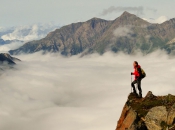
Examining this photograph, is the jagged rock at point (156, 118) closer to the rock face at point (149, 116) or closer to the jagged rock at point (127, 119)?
the rock face at point (149, 116)

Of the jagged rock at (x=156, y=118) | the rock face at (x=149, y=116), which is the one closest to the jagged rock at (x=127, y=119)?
the rock face at (x=149, y=116)

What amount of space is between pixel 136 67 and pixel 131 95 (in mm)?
6189

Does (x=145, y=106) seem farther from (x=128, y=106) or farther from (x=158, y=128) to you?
(x=158, y=128)

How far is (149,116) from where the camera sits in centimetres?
3045

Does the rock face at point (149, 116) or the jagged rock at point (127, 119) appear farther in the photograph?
the jagged rock at point (127, 119)

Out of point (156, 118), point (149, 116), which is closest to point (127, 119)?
point (149, 116)

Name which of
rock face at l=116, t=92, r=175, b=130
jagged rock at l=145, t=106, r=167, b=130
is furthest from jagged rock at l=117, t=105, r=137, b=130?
jagged rock at l=145, t=106, r=167, b=130

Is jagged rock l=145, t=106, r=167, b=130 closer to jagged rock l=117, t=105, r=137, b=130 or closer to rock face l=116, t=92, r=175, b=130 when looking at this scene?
rock face l=116, t=92, r=175, b=130

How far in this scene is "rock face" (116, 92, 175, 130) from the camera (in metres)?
28.7

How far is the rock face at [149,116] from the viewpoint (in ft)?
94.1

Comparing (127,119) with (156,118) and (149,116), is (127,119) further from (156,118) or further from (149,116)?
(156,118)

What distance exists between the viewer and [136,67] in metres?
36.4

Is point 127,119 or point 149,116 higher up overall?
point 127,119

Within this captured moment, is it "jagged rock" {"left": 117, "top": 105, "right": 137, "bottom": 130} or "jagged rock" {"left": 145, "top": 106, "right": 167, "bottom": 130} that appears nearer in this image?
"jagged rock" {"left": 145, "top": 106, "right": 167, "bottom": 130}
